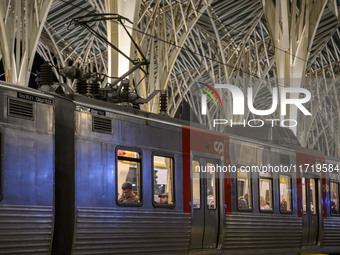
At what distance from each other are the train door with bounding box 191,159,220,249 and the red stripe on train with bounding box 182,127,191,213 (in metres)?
0.20

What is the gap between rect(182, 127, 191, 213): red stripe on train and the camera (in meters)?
13.8

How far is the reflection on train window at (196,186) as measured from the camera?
14.2 m

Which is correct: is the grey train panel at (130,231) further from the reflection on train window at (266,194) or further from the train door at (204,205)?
the reflection on train window at (266,194)

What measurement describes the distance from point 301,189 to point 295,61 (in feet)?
44.2

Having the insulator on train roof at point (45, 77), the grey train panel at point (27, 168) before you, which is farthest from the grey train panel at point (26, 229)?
the insulator on train roof at point (45, 77)

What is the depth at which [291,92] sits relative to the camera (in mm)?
32312

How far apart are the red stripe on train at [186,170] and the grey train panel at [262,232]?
1544 millimetres

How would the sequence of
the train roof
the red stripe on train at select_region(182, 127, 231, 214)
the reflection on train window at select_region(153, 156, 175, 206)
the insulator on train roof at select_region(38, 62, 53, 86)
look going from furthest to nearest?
the red stripe on train at select_region(182, 127, 231, 214), the reflection on train window at select_region(153, 156, 175, 206), the insulator on train roof at select_region(38, 62, 53, 86), the train roof

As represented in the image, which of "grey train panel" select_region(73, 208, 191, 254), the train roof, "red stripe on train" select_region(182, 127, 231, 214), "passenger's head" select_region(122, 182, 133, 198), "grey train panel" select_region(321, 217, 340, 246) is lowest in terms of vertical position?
"grey train panel" select_region(321, 217, 340, 246)

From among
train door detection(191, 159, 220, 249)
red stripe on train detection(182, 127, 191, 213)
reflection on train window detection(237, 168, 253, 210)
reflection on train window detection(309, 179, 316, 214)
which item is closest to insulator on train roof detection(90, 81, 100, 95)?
red stripe on train detection(182, 127, 191, 213)

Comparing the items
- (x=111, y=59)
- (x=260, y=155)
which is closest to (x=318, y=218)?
(x=260, y=155)

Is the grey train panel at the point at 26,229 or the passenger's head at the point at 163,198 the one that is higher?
the passenger's head at the point at 163,198

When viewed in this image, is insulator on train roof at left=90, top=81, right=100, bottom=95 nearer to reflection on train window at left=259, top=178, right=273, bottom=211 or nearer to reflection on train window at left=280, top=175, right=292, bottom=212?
reflection on train window at left=259, top=178, right=273, bottom=211

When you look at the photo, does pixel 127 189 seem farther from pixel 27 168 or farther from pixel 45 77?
pixel 27 168
